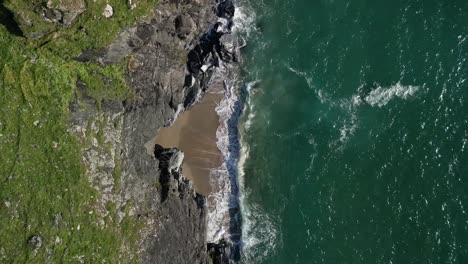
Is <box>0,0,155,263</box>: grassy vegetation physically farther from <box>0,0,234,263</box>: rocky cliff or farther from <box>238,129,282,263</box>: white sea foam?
<box>238,129,282,263</box>: white sea foam

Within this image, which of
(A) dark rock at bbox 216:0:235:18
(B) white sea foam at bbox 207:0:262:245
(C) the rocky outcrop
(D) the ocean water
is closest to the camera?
(C) the rocky outcrop

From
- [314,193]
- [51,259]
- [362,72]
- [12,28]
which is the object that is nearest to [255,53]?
[362,72]

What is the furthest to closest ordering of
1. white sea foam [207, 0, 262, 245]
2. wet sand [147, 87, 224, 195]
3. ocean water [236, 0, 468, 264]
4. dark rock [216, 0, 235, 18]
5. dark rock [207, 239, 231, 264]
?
dark rock [216, 0, 235, 18] < white sea foam [207, 0, 262, 245] < wet sand [147, 87, 224, 195] < dark rock [207, 239, 231, 264] < ocean water [236, 0, 468, 264]

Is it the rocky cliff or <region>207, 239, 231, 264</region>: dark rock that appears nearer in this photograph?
the rocky cliff

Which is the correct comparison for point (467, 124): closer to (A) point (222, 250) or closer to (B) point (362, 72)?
(B) point (362, 72)

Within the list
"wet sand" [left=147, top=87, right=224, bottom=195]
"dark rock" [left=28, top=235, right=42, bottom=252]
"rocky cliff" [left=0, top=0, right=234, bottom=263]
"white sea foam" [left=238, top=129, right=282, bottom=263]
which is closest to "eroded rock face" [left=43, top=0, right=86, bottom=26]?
"rocky cliff" [left=0, top=0, right=234, bottom=263]

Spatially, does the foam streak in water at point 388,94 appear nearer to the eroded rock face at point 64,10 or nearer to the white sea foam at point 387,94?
the white sea foam at point 387,94

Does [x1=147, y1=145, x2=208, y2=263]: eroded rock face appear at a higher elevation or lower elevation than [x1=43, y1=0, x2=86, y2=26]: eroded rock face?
lower
